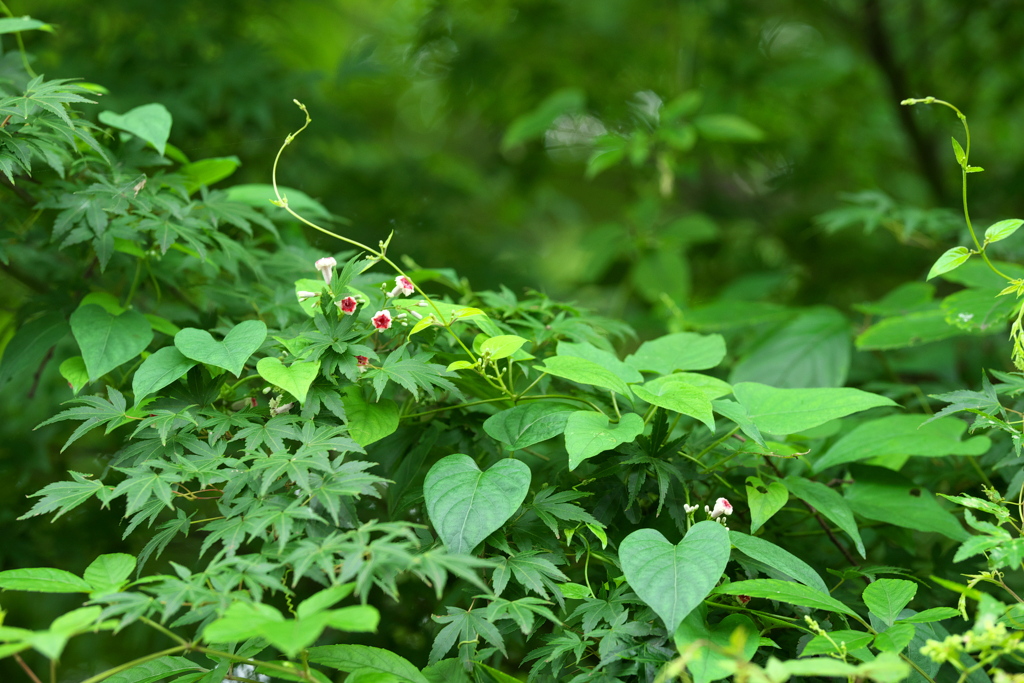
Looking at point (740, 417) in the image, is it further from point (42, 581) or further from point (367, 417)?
point (42, 581)

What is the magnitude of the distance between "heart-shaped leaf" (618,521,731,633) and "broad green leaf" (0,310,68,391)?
2.80 ft

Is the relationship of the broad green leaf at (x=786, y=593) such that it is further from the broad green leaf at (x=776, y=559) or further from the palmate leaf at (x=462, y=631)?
the palmate leaf at (x=462, y=631)

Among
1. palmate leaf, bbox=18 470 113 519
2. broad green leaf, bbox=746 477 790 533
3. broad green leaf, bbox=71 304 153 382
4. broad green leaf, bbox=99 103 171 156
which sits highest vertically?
broad green leaf, bbox=99 103 171 156

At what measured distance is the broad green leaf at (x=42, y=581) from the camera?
637 mm

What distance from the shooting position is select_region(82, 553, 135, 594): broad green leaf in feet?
2.15

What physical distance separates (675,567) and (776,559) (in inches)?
6.1

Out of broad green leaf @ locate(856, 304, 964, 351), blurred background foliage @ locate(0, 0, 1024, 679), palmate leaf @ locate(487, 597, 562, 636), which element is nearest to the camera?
palmate leaf @ locate(487, 597, 562, 636)

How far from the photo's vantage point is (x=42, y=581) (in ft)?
2.17

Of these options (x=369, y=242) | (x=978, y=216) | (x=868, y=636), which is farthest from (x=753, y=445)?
(x=978, y=216)

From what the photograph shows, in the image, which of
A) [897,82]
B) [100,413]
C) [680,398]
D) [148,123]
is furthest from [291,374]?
[897,82]

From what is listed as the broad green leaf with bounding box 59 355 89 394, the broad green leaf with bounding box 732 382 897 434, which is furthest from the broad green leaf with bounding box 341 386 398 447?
the broad green leaf with bounding box 732 382 897 434

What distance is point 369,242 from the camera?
1.86 metres

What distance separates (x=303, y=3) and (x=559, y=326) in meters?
2.40

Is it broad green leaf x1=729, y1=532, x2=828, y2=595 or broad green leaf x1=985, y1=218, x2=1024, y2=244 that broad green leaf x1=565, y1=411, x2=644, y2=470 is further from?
broad green leaf x1=985, y1=218, x2=1024, y2=244
